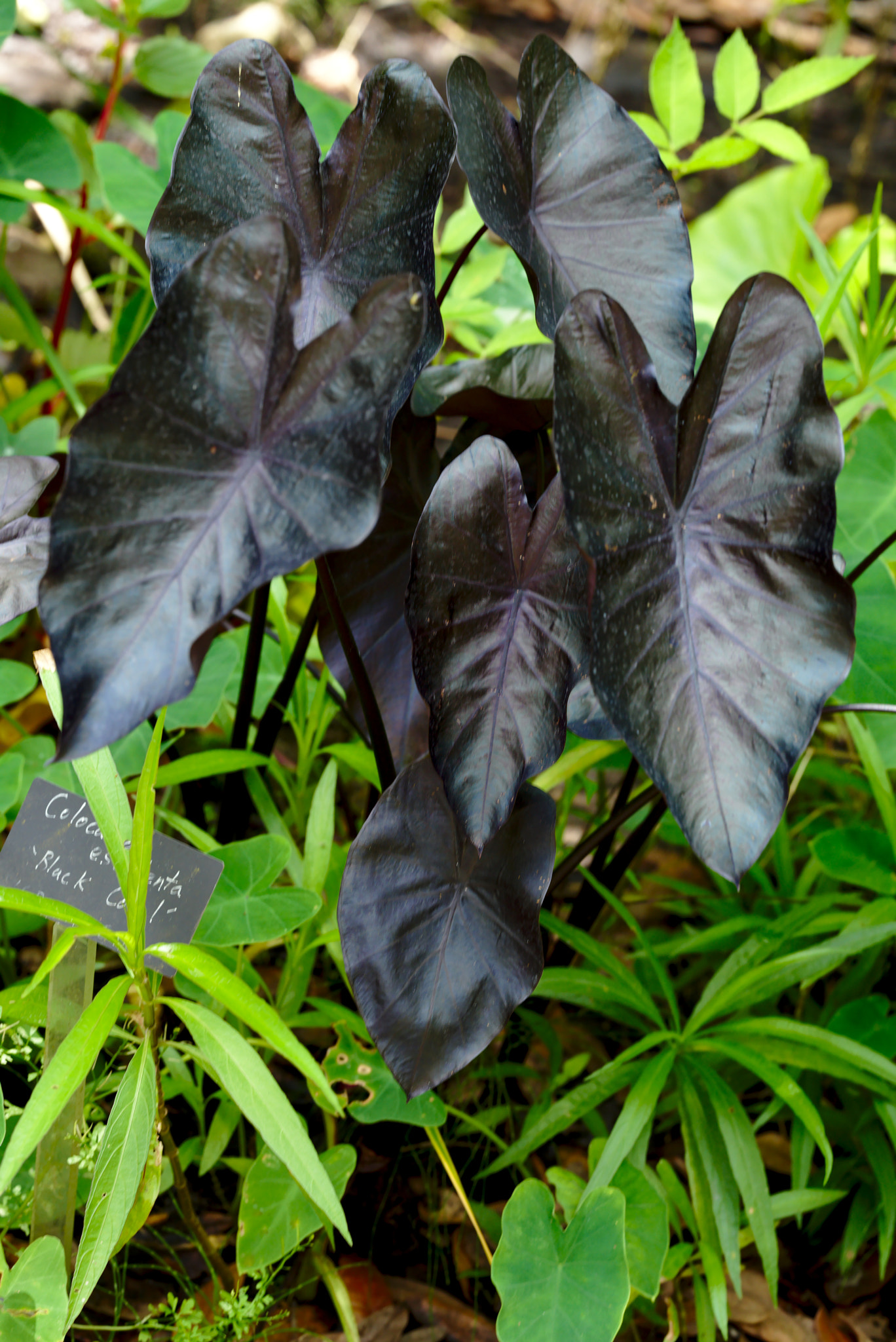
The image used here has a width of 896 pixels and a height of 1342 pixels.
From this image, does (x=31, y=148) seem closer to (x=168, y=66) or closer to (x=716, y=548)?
(x=168, y=66)

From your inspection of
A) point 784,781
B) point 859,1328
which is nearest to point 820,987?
point 859,1328

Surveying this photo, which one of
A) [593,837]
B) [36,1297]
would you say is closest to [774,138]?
[593,837]

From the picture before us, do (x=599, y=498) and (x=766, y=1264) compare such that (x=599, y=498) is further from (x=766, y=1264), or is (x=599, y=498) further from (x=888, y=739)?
(x=766, y=1264)

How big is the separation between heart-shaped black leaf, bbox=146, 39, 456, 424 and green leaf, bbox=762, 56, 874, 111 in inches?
28.2

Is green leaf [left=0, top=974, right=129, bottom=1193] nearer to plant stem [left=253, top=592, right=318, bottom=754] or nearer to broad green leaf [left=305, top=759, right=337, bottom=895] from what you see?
broad green leaf [left=305, top=759, right=337, bottom=895]

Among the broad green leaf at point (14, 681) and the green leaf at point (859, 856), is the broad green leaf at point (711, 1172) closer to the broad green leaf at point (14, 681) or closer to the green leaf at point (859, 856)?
the green leaf at point (859, 856)

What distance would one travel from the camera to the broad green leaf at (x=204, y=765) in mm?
1001

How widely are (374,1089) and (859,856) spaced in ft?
2.01

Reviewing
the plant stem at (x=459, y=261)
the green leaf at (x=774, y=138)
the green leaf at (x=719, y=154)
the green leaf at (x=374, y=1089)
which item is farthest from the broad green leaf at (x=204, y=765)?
the green leaf at (x=774, y=138)

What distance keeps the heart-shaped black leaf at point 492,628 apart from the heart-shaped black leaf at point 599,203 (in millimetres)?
210

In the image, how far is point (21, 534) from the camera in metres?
0.77

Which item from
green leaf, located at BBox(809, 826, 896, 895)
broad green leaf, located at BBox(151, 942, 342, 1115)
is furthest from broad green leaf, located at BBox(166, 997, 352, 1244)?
green leaf, located at BBox(809, 826, 896, 895)

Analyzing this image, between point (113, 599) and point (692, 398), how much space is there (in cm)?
43

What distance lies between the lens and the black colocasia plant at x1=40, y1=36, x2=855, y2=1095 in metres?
0.58
